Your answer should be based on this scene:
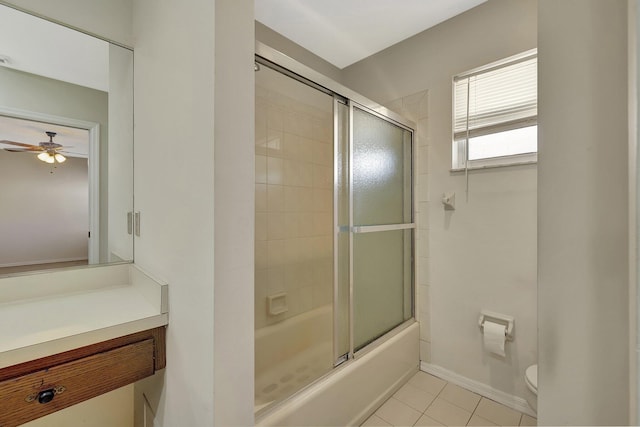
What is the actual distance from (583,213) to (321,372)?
1.51m

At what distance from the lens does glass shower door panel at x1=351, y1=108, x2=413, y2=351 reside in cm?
175

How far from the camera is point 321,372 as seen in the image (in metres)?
1.51

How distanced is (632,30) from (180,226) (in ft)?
3.48

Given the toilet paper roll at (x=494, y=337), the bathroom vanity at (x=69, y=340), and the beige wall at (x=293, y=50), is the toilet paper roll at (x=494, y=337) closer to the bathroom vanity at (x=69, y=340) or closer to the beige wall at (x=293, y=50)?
the bathroom vanity at (x=69, y=340)

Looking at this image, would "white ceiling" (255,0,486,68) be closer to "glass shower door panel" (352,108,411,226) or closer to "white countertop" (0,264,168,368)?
"glass shower door panel" (352,108,411,226)

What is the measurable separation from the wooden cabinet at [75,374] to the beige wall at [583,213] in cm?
115

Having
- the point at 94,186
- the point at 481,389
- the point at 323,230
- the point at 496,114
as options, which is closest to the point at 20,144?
the point at 94,186

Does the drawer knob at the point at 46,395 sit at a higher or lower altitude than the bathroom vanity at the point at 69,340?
lower

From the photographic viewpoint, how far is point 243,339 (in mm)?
888

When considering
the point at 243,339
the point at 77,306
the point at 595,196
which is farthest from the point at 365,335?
the point at 595,196

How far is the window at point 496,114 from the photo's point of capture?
5.44ft

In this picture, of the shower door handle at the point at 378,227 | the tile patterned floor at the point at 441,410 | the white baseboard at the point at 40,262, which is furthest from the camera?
the shower door handle at the point at 378,227

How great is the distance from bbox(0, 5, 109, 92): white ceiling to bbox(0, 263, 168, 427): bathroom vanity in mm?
900

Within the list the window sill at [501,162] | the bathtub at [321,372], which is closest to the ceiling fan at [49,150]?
the bathtub at [321,372]
